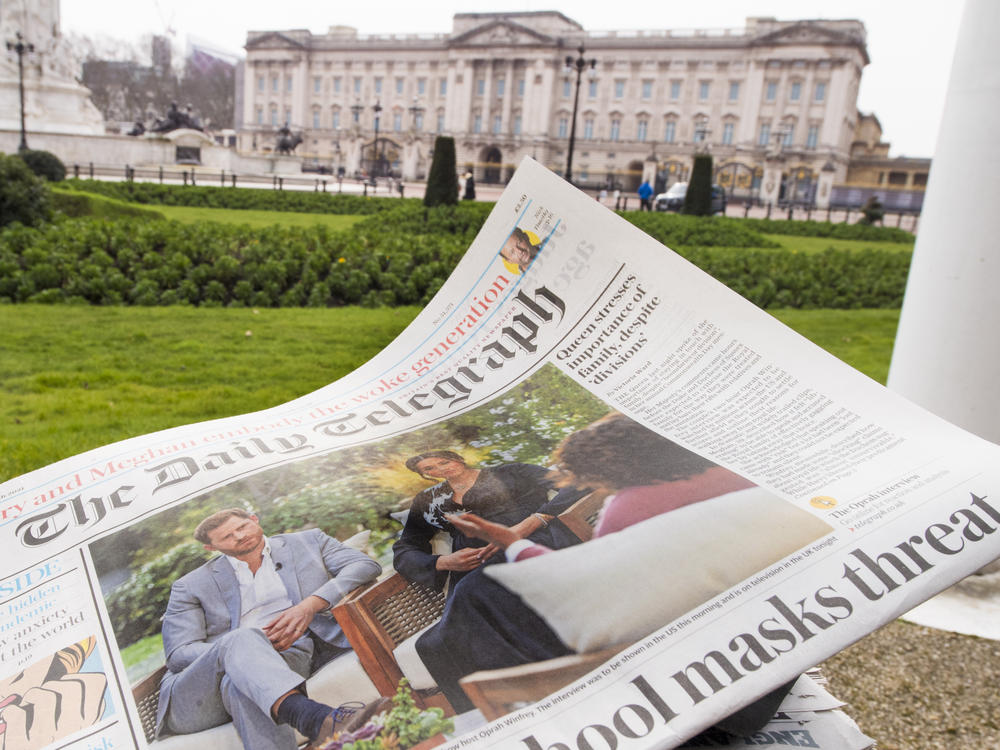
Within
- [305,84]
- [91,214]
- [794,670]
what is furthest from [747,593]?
[305,84]

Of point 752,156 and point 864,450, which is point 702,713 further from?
point 752,156

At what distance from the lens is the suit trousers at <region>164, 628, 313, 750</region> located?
0.42 metres

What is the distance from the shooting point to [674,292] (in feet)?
2.54

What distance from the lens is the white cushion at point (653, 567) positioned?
0.46m

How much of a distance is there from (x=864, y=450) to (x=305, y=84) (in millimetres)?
37882

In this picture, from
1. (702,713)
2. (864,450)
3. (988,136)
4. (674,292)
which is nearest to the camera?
(702,713)

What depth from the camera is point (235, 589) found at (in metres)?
0.50

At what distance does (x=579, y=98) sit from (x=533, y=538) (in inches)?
1310

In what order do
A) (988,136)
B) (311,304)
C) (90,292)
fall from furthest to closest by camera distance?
(311,304) < (90,292) < (988,136)

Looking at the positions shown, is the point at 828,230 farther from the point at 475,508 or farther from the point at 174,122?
the point at 174,122

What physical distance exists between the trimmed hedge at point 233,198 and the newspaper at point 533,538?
8127 mm

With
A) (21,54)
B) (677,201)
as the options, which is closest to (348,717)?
(21,54)

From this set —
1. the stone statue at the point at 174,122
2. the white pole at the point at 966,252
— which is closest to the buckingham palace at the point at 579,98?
the stone statue at the point at 174,122

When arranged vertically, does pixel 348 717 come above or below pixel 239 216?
above
